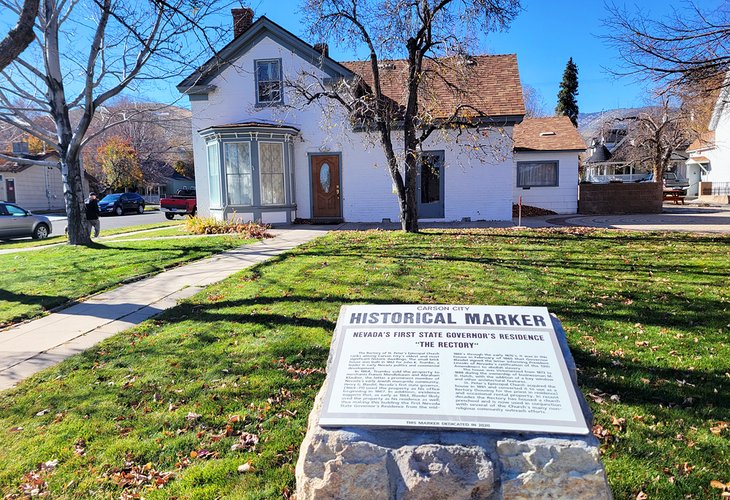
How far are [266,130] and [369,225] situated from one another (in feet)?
16.1

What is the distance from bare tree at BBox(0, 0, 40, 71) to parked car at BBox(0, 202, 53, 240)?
15.7m

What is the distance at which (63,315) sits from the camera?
22.4 feet

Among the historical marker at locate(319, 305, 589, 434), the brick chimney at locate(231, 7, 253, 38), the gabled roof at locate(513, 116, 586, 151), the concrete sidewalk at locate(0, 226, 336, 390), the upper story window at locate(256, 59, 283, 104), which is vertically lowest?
the concrete sidewalk at locate(0, 226, 336, 390)

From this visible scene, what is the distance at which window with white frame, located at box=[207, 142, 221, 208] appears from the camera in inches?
715

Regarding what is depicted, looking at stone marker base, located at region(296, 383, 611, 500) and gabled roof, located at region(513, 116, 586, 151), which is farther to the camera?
gabled roof, located at region(513, 116, 586, 151)

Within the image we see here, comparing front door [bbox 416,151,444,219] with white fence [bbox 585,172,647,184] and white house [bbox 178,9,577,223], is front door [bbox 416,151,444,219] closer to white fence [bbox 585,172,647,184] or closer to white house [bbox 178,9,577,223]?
white house [bbox 178,9,577,223]

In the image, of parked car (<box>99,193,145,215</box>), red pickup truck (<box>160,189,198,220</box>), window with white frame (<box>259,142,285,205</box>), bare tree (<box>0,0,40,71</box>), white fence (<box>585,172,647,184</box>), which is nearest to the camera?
bare tree (<box>0,0,40,71</box>)

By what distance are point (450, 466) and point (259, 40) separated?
18.7 m

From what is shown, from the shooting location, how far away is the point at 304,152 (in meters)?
18.7

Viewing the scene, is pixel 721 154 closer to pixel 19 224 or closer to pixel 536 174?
pixel 536 174

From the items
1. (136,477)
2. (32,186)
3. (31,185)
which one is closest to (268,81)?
(136,477)

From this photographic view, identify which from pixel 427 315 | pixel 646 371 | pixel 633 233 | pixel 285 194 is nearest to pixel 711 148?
pixel 633 233

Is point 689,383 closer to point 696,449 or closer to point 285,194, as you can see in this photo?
point 696,449

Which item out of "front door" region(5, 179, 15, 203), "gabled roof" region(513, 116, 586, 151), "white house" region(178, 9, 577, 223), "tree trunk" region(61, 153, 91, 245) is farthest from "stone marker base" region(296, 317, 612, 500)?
"front door" region(5, 179, 15, 203)
